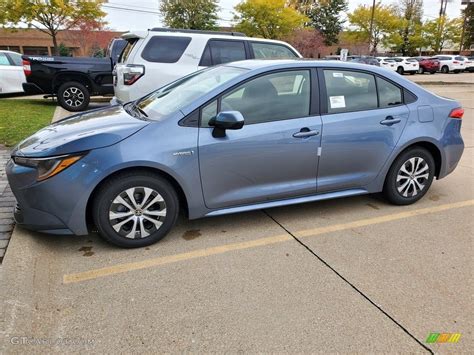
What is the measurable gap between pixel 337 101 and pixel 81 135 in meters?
2.40

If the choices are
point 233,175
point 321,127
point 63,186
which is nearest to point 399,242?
point 321,127

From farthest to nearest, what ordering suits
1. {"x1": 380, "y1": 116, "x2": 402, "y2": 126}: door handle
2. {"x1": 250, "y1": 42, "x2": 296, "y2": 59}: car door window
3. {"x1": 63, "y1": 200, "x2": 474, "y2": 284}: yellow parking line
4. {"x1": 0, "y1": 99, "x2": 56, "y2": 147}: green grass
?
{"x1": 250, "y1": 42, "x2": 296, "y2": 59}: car door window → {"x1": 0, "y1": 99, "x2": 56, "y2": 147}: green grass → {"x1": 380, "y1": 116, "x2": 402, "y2": 126}: door handle → {"x1": 63, "y1": 200, "x2": 474, "y2": 284}: yellow parking line

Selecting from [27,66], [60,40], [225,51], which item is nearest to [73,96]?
[27,66]

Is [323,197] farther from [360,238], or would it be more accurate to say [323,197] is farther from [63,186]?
[63,186]

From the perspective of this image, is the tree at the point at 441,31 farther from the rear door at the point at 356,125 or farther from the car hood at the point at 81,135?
the car hood at the point at 81,135

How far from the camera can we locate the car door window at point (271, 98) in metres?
3.58

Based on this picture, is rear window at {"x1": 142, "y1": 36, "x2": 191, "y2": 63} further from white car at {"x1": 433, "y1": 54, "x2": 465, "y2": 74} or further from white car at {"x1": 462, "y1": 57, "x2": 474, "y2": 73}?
white car at {"x1": 462, "y1": 57, "x2": 474, "y2": 73}

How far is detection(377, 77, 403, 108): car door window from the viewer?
4172 mm

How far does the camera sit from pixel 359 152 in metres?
4.02

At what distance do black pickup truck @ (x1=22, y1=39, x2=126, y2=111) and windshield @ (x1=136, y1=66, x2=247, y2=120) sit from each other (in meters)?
6.86

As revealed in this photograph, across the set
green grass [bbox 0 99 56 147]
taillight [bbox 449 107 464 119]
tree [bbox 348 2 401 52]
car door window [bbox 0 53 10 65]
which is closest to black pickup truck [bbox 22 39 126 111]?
green grass [bbox 0 99 56 147]

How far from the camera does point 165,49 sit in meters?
7.39

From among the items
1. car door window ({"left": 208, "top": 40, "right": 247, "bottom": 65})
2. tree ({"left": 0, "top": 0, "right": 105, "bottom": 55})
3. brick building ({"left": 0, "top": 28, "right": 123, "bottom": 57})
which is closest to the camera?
car door window ({"left": 208, "top": 40, "right": 247, "bottom": 65})

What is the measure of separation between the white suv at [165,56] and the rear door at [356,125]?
11.3 feet
